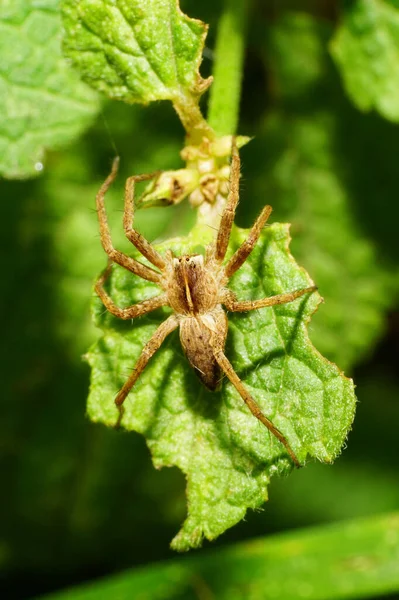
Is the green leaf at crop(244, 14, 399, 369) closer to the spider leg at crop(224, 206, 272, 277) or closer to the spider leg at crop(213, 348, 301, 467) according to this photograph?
the spider leg at crop(224, 206, 272, 277)

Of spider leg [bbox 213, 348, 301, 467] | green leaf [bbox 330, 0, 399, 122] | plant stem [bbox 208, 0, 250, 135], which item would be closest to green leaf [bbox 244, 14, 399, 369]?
green leaf [bbox 330, 0, 399, 122]

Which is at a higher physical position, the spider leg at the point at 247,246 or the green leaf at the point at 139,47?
the green leaf at the point at 139,47

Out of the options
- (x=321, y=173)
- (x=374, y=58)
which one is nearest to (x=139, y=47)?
(x=374, y=58)

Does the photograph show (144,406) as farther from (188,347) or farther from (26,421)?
(26,421)

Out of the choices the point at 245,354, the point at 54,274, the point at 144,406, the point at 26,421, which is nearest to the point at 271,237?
the point at 245,354

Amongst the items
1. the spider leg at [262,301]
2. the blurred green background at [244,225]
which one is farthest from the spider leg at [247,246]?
the blurred green background at [244,225]

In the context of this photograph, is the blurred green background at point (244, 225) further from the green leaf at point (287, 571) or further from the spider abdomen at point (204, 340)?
the spider abdomen at point (204, 340)
